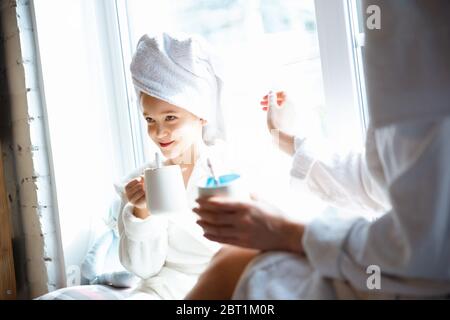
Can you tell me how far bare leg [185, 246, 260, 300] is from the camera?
0.80 meters

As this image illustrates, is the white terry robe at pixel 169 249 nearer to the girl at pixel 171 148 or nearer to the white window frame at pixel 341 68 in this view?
the girl at pixel 171 148

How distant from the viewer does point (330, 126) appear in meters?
1.20

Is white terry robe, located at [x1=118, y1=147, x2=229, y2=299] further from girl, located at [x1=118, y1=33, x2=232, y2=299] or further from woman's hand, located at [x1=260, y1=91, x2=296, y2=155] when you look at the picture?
woman's hand, located at [x1=260, y1=91, x2=296, y2=155]

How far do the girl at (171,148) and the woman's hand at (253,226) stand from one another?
1.14 feet

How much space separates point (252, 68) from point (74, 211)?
2.72 ft

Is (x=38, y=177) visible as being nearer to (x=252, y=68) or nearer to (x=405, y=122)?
(x=252, y=68)

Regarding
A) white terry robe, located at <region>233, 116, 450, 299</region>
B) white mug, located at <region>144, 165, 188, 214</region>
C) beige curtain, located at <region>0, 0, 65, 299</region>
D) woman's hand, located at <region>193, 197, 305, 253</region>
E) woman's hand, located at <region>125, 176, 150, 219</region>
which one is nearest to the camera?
white terry robe, located at <region>233, 116, 450, 299</region>

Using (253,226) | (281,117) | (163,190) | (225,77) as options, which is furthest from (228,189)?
(225,77)

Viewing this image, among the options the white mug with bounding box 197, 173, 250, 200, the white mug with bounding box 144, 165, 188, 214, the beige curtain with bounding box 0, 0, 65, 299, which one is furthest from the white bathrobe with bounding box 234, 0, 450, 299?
the beige curtain with bounding box 0, 0, 65, 299

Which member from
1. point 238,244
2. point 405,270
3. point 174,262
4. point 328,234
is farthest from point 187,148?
point 405,270

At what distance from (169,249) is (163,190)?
33cm

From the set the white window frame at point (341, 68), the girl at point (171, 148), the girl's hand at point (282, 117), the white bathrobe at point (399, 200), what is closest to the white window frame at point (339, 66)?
the white window frame at point (341, 68)

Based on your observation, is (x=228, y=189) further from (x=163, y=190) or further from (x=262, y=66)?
(x=262, y=66)

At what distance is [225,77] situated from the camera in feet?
4.08
